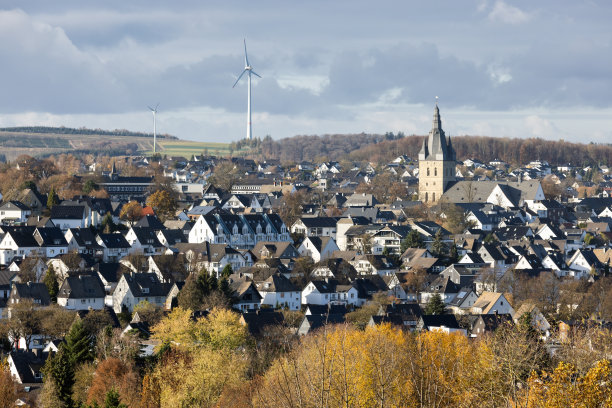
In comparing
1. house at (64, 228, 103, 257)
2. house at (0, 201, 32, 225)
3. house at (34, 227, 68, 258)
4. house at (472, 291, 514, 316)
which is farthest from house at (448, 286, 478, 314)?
house at (0, 201, 32, 225)

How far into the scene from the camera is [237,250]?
6925 centimetres

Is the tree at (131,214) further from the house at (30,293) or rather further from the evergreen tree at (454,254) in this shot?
the evergreen tree at (454,254)

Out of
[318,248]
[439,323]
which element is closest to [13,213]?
[318,248]

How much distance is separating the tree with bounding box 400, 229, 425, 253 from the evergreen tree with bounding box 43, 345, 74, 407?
35.9m

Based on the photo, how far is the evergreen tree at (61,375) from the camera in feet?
122

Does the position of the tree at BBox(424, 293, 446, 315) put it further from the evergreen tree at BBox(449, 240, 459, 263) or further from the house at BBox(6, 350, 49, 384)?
the house at BBox(6, 350, 49, 384)

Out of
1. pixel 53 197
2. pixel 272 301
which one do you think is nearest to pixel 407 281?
pixel 272 301

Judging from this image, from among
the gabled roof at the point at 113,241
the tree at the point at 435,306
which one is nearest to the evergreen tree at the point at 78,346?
the tree at the point at 435,306

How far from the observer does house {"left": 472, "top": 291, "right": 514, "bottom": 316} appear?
182 feet

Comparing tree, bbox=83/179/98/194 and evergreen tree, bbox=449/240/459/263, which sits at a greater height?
tree, bbox=83/179/98/194

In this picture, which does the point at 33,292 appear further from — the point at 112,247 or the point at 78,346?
the point at 112,247

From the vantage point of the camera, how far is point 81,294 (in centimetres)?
5594

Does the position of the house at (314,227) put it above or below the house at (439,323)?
above

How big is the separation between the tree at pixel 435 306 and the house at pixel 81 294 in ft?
54.0
